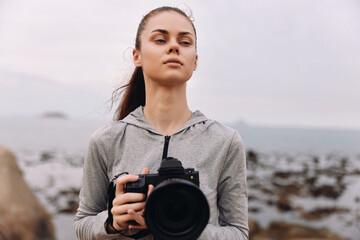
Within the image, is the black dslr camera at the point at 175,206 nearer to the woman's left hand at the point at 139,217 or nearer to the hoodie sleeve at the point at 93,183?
the woman's left hand at the point at 139,217

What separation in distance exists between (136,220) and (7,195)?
6.68m

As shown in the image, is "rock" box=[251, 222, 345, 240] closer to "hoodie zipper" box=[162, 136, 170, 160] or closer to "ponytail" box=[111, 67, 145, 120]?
"ponytail" box=[111, 67, 145, 120]

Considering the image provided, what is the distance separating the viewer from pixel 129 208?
1728 mm

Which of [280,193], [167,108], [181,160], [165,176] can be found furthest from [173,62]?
[280,193]

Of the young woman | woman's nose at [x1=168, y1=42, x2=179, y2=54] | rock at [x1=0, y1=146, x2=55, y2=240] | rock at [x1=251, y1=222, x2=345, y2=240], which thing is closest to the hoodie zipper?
the young woman

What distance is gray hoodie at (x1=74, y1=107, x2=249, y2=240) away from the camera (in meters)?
2.03

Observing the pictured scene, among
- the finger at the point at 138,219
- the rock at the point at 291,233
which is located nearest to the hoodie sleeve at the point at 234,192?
the finger at the point at 138,219

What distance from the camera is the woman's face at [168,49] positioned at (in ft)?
6.63

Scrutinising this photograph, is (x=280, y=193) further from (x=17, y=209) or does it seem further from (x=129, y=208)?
(x=129, y=208)

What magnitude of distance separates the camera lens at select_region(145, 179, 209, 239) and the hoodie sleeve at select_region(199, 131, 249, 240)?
1.31 feet

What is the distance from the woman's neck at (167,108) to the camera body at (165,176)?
1.42ft

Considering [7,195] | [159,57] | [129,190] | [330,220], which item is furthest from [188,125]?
[330,220]

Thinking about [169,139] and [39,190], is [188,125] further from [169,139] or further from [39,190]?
[39,190]

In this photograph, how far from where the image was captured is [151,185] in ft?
5.63
